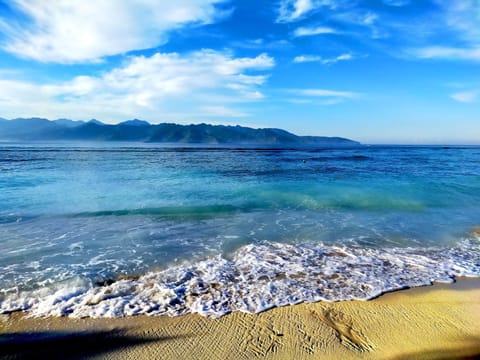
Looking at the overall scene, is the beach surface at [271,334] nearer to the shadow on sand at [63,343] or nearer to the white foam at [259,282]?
the shadow on sand at [63,343]

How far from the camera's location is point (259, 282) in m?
6.62

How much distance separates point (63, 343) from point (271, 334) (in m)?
3.26

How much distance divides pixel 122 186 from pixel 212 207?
8189mm

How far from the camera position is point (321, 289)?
20.7 feet

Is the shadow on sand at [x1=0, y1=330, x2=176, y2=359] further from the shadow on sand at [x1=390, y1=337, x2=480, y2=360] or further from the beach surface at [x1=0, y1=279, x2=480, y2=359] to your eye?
the shadow on sand at [x1=390, y1=337, x2=480, y2=360]

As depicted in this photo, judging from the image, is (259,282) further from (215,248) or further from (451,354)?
(451,354)

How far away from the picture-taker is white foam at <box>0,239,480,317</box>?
18.2 ft

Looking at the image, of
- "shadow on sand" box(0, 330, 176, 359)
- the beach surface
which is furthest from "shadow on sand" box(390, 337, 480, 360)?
"shadow on sand" box(0, 330, 176, 359)

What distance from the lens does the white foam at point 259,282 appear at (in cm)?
555

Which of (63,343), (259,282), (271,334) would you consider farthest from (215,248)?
(63,343)

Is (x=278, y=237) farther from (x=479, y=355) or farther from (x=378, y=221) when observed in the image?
(x=479, y=355)

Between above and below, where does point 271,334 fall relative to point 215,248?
above

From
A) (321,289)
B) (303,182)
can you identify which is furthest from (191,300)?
(303,182)

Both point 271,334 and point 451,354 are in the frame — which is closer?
point 451,354
